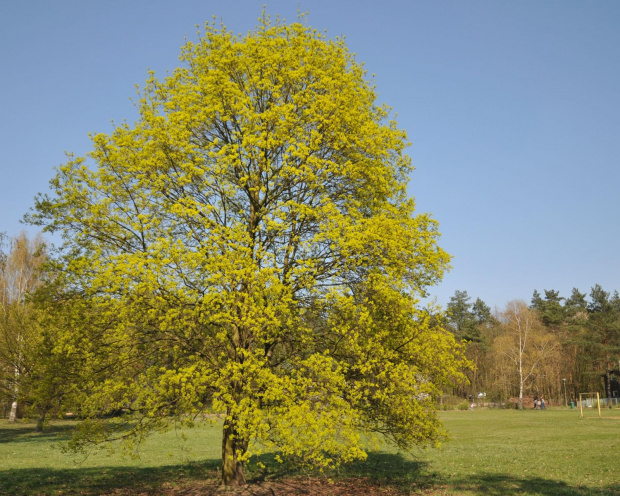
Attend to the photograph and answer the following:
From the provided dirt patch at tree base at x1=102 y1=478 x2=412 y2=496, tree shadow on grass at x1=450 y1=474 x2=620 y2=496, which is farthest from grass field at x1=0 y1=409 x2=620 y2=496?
dirt patch at tree base at x1=102 y1=478 x2=412 y2=496

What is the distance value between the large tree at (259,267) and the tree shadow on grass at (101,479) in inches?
113

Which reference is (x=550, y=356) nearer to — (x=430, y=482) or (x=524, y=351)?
(x=524, y=351)

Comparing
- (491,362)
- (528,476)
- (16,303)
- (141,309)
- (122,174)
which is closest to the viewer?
(141,309)

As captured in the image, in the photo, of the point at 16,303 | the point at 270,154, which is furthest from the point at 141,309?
the point at 16,303

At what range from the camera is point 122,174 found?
14102 mm

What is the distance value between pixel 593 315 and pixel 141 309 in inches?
3133

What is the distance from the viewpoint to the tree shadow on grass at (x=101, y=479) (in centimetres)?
1440

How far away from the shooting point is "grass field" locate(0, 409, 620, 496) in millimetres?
14945

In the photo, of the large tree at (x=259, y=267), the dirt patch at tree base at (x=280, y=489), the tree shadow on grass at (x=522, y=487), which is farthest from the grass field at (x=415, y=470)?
the large tree at (x=259, y=267)

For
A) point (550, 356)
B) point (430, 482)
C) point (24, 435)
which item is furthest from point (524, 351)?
point (430, 482)

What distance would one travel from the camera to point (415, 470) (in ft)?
63.9

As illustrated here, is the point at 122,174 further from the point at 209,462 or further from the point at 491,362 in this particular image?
the point at 491,362

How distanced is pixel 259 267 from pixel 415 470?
11.7 metres

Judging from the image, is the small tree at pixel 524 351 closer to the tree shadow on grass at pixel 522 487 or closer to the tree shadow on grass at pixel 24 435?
the tree shadow on grass at pixel 24 435
